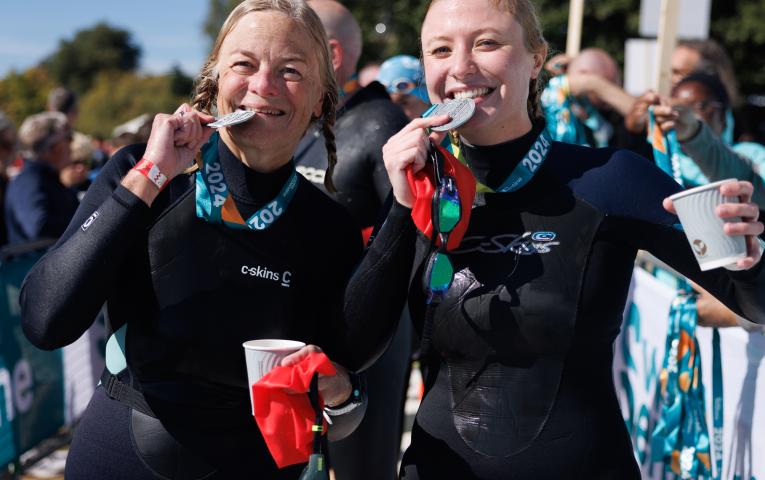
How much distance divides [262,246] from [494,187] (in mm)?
596

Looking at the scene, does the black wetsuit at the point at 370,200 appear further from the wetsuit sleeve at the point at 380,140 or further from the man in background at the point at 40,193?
the man in background at the point at 40,193

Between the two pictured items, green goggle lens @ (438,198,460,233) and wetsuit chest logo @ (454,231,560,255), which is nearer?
green goggle lens @ (438,198,460,233)

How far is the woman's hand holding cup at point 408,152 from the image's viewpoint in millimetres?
2008

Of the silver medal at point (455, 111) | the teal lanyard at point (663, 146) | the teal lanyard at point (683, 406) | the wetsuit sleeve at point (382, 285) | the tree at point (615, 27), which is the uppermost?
the tree at point (615, 27)

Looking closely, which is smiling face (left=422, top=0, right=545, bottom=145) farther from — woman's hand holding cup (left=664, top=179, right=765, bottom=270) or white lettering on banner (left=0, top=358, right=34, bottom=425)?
white lettering on banner (left=0, top=358, right=34, bottom=425)

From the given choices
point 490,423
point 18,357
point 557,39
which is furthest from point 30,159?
point 557,39

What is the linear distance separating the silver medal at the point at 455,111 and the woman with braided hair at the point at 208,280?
1.32 feet

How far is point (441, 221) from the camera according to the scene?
2.00 metres

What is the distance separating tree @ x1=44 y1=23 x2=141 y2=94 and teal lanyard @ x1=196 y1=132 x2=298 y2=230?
105075 mm

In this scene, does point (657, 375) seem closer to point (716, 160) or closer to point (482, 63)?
point (716, 160)

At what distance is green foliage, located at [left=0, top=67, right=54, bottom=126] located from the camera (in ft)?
189

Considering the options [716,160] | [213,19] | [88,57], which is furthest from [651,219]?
[88,57]

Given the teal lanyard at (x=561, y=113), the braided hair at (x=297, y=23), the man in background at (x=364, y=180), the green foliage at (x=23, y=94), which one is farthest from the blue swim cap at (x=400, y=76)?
the green foliage at (x=23, y=94)

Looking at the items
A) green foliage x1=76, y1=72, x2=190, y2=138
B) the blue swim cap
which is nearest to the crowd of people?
the blue swim cap
